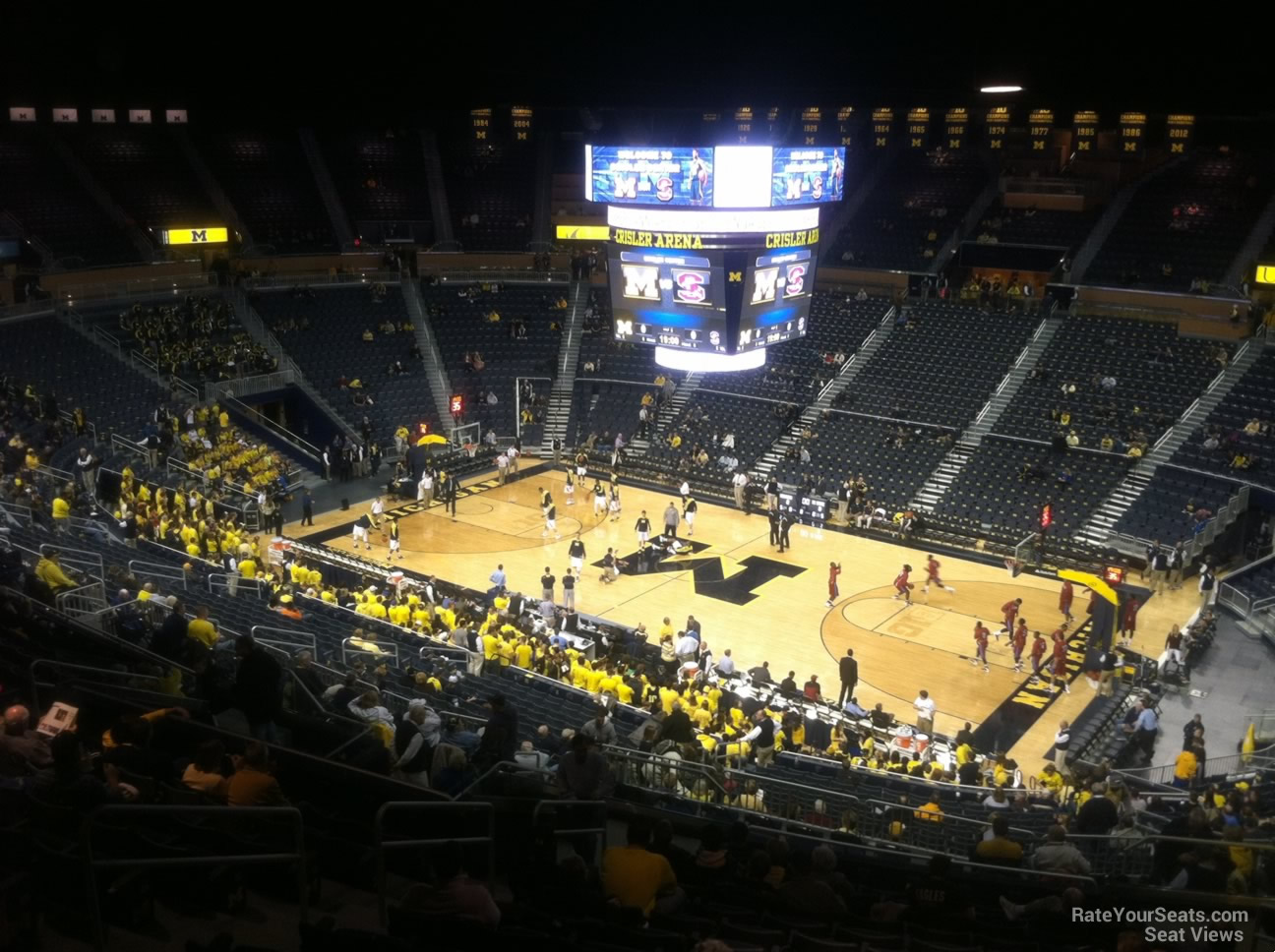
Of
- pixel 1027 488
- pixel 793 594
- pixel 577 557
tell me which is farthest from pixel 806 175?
pixel 1027 488

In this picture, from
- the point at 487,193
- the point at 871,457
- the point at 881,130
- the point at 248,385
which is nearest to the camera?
the point at 871,457

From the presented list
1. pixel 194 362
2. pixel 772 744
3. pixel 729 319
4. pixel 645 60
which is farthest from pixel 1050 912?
pixel 194 362

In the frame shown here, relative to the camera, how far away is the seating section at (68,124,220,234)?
4131cm

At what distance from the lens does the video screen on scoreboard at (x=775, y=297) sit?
83.7ft

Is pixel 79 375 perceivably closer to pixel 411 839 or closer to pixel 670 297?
pixel 670 297

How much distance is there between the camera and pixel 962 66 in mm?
14289

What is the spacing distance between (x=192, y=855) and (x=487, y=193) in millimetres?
45744

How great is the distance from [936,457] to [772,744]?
19920 mm

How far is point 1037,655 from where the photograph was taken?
2106 centimetres

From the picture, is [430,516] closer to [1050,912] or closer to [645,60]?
[645,60]

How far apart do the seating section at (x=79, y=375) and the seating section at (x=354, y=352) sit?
6.25 meters

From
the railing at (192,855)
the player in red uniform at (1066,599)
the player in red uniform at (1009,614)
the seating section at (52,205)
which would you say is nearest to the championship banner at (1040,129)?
the player in red uniform at (1066,599)

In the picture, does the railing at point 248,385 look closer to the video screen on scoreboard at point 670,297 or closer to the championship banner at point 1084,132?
the video screen on scoreboard at point 670,297

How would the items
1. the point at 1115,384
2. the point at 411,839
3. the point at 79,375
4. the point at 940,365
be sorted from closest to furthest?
the point at 411,839, the point at 79,375, the point at 1115,384, the point at 940,365
